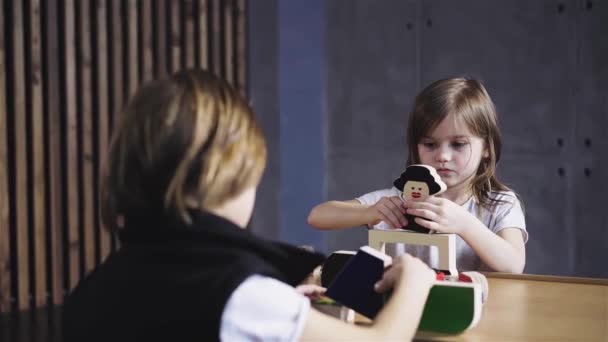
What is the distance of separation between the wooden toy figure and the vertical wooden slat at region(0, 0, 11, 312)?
268 centimetres

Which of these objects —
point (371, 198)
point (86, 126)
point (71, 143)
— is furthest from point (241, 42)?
point (371, 198)

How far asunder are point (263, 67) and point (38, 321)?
222cm

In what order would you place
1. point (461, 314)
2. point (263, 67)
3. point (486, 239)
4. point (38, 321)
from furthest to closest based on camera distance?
point (263, 67)
point (38, 321)
point (486, 239)
point (461, 314)

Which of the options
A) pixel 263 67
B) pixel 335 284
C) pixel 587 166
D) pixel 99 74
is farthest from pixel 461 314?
pixel 263 67

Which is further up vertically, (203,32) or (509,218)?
(203,32)

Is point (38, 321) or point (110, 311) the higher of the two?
point (110, 311)

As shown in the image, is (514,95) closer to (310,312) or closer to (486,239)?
(486,239)

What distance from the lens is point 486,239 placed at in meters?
1.50

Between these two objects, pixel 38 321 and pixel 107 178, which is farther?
pixel 38 321

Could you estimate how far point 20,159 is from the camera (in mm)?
3441

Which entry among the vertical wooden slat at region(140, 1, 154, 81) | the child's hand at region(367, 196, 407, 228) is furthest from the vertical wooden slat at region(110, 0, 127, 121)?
the child's hand at region(367, 196, 407, 228)

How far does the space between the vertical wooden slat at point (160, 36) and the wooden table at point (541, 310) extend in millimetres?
3016

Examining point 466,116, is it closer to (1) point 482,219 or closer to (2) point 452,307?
(1) point 482,219

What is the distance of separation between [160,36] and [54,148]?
0.98 m
